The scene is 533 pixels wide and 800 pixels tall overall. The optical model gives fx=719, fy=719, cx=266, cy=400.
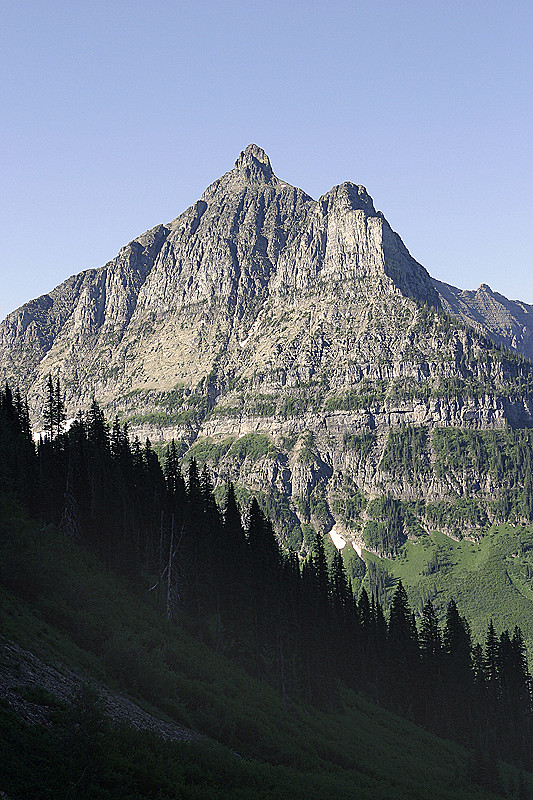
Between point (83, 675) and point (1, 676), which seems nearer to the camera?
point (1, 676)

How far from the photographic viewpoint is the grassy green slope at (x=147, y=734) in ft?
99.4

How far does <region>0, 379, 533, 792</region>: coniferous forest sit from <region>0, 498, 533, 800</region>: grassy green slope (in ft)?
12.9

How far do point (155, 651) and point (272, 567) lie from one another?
33854 millimetres

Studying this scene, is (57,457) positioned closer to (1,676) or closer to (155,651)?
(155,651)

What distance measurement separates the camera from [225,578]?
81938 millimetres

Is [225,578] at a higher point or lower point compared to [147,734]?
lower

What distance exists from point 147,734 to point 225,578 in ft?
144

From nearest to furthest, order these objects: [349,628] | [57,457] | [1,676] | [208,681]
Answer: [1,676]
[208,681]
[57,457]
[349,628]

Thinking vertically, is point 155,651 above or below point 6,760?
below

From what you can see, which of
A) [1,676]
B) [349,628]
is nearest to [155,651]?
[1,676]

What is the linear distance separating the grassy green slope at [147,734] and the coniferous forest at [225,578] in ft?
12.9

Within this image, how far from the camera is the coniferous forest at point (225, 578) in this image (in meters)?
74.7

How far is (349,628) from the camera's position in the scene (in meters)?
114

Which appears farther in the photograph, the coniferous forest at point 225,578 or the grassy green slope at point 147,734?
the coniferous forest at point 225,578
